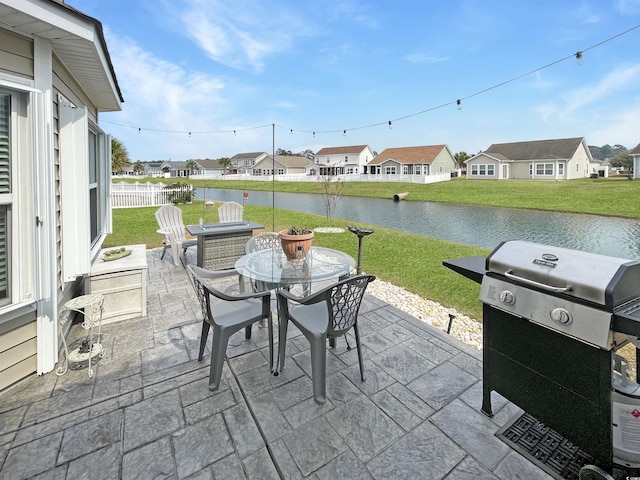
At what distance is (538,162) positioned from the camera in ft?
93.0

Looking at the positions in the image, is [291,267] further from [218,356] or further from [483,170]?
[483,170]

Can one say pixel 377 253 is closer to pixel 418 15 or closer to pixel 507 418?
pixel 507 418

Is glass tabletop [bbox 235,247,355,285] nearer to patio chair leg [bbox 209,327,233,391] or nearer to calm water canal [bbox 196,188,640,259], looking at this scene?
patio chair leg [bbox 209,327,233,391]

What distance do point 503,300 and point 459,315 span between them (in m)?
2.19

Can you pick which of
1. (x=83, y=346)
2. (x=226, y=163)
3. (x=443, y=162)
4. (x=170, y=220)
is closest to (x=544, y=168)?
(x=443, y=162)

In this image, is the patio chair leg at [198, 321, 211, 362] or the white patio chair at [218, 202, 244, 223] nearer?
the patio chair leg at [198, 321, 211, 362]

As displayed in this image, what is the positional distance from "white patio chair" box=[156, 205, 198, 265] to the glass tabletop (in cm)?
253

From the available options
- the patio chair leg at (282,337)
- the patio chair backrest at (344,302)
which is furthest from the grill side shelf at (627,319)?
the patio chair leg at (282,337)

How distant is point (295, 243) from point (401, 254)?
4055mm

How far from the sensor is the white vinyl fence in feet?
42.5

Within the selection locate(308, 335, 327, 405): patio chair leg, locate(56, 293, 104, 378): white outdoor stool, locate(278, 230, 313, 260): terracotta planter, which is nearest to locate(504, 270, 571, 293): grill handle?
locate(308, 335, 327, 405): patio chair leg

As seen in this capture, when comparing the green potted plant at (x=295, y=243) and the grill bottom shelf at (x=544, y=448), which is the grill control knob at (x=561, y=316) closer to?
the grill bottom shelf at (x=544, y=448)

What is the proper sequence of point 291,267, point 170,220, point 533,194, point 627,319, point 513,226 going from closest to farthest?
point 627,319
point 291,267
point 170,220
point 513,226
point 533,194

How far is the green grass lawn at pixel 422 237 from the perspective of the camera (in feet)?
15.0
